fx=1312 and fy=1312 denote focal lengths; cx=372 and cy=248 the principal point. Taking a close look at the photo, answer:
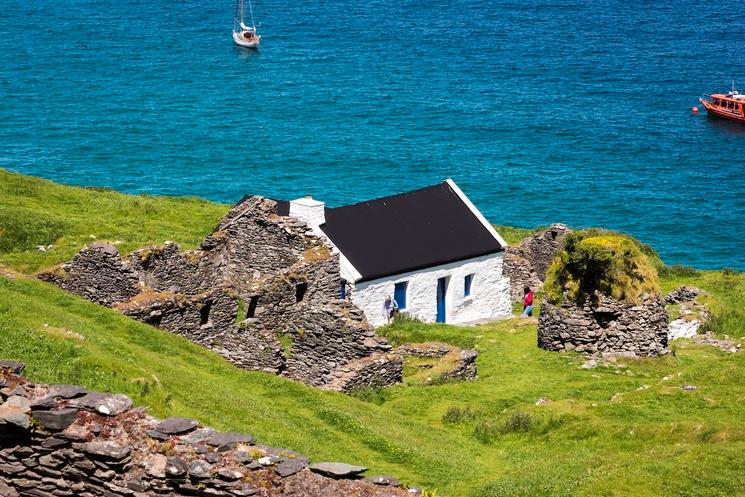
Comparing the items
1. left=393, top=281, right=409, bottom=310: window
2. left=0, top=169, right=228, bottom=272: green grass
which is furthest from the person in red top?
left=0, top=169, right=228, bottom=272: green grass

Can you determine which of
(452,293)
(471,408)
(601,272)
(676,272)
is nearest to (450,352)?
(601,272)

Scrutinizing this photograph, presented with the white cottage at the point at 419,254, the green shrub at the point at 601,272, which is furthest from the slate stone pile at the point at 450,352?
the white cottage at the point at 419,254

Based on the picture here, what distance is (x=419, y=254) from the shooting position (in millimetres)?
56781

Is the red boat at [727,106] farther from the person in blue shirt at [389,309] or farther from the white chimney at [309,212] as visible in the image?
the white chimney at [309,212]

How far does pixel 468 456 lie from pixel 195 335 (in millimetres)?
13743

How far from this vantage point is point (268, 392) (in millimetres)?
36844

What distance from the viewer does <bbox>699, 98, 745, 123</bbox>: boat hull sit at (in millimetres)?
152875

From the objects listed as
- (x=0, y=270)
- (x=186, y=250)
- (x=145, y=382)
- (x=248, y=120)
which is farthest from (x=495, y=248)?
(x=248, y=120)

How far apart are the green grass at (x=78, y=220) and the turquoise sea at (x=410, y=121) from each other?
1996 inches

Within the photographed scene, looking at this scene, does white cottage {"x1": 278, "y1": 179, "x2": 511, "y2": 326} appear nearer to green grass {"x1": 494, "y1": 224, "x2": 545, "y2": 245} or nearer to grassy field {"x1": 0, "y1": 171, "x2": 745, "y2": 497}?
grassy field {"x1": 0, "y1": 171, "x2": 745, "y2": 497}

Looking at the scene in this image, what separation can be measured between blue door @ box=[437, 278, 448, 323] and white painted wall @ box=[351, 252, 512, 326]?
0.58ft

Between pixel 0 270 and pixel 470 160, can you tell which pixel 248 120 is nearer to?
pixel 470 160

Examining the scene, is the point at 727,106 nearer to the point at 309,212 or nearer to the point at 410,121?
the point at 410,121

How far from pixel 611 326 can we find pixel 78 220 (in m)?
24.8
